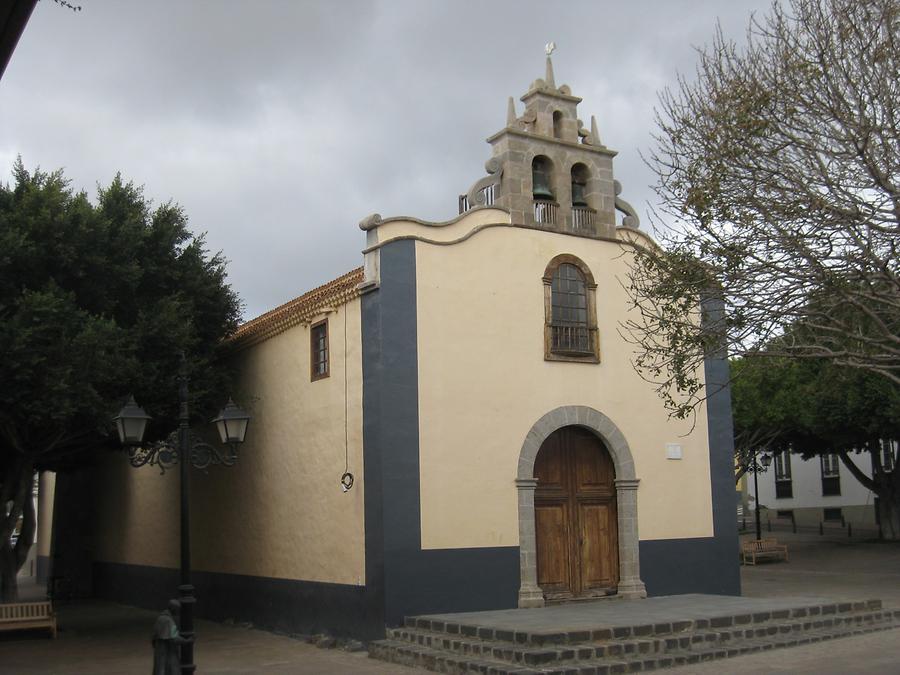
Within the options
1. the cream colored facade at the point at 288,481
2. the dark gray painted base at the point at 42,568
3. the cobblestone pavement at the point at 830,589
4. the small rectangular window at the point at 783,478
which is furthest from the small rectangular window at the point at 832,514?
the dark gray painted base at the point at 42,568

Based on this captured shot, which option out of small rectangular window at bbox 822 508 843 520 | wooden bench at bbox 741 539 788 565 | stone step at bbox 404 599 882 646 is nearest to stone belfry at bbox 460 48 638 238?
stone step at bbox 404 599 882 646

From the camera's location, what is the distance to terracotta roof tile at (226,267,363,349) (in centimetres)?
1558

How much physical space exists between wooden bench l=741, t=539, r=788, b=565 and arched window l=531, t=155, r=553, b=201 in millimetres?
15111

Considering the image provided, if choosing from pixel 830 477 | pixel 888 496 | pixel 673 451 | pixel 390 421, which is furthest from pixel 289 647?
pixel 830 477

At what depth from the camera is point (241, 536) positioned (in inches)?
736

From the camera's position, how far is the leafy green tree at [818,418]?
27.2m

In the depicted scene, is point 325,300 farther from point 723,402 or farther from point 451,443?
point 723,402

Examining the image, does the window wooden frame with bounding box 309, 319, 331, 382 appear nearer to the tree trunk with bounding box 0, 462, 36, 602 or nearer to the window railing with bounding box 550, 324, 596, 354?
the window railing with bounding box 550, 324, 596, 354

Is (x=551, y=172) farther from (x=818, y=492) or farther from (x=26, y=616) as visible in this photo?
(x=818, y=492)

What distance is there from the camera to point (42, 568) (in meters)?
32.5

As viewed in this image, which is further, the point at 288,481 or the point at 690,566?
the point at 288,481

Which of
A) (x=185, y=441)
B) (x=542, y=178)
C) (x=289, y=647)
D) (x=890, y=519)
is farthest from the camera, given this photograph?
(x=890, y=519)

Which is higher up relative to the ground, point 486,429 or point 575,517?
point 486,429

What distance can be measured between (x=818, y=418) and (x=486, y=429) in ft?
57.0
